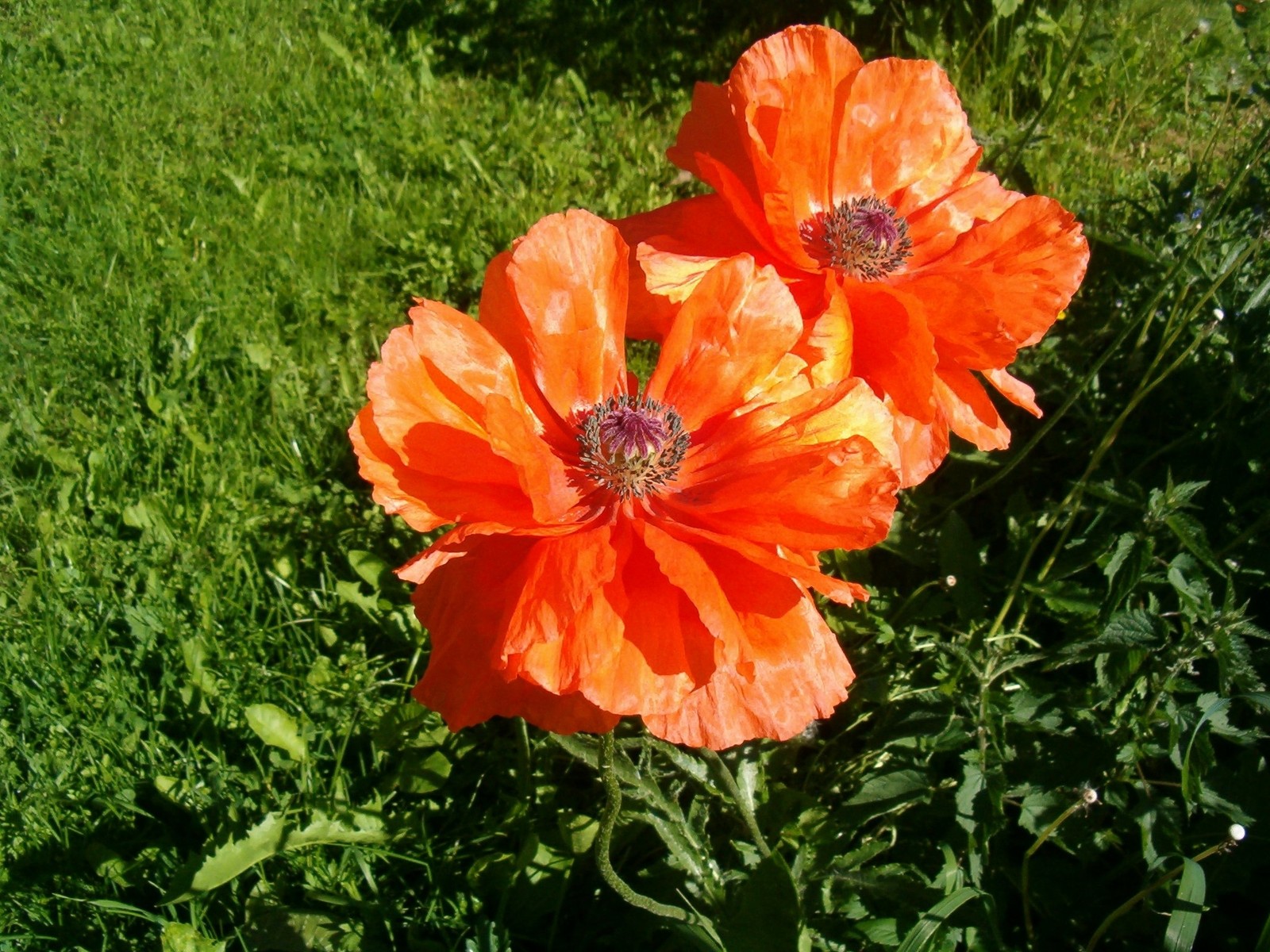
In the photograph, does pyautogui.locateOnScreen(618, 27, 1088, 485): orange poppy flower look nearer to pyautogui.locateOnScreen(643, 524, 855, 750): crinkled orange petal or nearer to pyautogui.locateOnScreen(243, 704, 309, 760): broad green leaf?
pyautogui.locateOnScreen(643, 524, 855, 750): crinkled orange petal

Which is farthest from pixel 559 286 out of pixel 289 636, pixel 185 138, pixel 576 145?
pixel 185 138

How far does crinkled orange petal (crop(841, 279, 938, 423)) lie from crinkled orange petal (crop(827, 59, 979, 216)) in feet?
1.19

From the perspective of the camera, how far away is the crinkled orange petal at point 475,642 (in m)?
1.52

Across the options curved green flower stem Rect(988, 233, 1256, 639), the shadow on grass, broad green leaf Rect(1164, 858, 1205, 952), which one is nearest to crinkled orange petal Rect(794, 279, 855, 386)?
curved green flower stem Rect(988, 233, 1256, 639)

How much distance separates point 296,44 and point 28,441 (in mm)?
2841

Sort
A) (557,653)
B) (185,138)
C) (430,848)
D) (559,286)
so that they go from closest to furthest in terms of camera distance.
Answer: (557,653) < (559,286) < (430,848) < (185,138)

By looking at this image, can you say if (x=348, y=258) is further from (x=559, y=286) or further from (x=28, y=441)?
(x=559, y=286)

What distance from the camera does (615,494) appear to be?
1684 millimetres

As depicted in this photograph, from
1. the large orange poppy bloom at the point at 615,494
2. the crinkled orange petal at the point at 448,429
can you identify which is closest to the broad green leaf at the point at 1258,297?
the large orange poppy bloom at the point at 615,494

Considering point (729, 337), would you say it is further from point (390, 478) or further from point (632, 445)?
point (390, 478)

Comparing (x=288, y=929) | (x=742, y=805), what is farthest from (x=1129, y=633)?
(x=288, y=929)

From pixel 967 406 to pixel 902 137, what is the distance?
0.54 m

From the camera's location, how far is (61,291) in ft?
12.1

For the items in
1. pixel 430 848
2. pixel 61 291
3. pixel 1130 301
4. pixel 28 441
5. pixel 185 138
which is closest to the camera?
pixel 430 848
